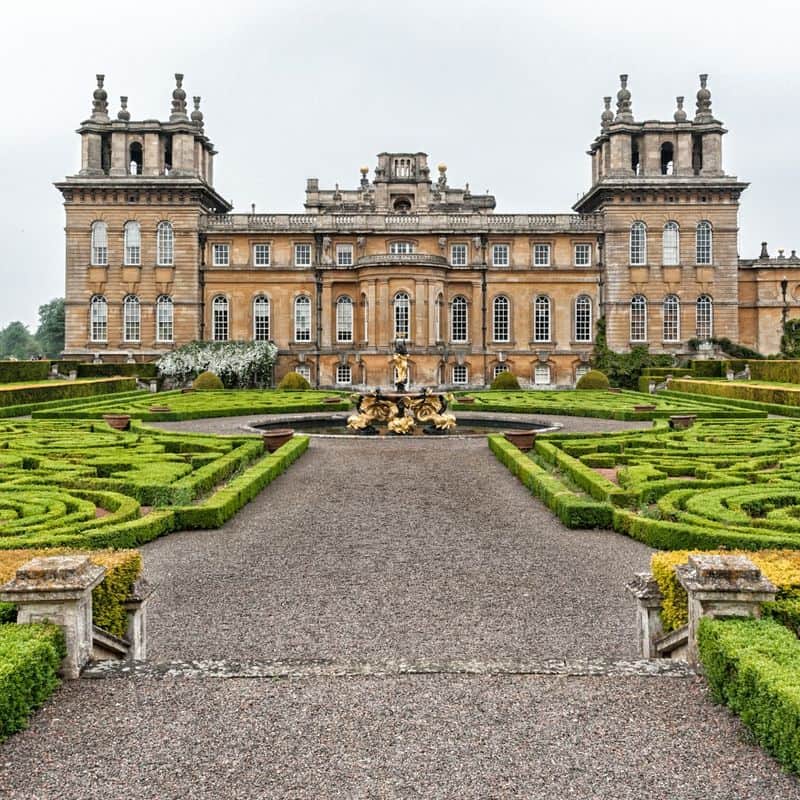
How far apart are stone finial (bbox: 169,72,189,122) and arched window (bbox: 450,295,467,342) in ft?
52.8

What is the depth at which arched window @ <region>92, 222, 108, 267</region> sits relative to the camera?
4084cm

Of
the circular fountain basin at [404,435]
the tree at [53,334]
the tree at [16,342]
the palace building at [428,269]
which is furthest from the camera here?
the tree at [16,342]

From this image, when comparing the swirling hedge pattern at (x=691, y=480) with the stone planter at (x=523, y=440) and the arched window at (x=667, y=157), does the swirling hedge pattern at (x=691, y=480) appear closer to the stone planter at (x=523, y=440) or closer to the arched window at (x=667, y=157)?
the stone planter at (x=523, y=440)

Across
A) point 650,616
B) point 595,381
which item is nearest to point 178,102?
point 595,381

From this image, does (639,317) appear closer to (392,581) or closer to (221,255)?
(221,255)

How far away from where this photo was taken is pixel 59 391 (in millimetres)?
26984

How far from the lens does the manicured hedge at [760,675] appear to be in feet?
12.6

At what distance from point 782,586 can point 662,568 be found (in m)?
0.75

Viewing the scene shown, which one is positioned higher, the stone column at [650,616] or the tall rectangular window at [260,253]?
the tall rectangular window at [260,253]

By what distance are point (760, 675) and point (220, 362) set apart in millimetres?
36381

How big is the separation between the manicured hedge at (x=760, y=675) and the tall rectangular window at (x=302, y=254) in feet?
127

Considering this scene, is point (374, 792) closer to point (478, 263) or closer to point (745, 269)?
point (478, 263)

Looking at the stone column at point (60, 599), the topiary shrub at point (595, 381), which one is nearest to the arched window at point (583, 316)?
the topiary shrub at point (595, 381)

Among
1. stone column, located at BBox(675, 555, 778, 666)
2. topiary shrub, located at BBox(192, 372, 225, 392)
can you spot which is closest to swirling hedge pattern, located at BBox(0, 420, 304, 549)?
stone column, located at BBox(675, 555, 778, 666)
